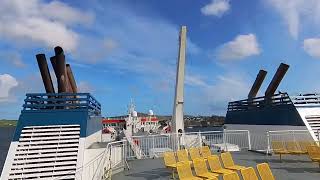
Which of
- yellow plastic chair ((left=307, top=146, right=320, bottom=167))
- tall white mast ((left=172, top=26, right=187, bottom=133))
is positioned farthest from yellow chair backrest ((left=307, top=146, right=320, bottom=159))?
tall white mast ((left=172, top=26, right=187, bottom=133))

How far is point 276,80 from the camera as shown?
24.5m

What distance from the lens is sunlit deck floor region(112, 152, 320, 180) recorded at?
451 inches

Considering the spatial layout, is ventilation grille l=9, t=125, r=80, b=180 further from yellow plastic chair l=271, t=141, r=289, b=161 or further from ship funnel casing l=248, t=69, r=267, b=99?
ship funnel casing l=248, t=69, r=267, b=99

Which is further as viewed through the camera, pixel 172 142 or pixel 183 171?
pixel 172 142

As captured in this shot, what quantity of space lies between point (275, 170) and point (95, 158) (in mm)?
6430

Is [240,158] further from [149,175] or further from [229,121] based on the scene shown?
[229,121]

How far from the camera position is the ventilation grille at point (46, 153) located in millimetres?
11523

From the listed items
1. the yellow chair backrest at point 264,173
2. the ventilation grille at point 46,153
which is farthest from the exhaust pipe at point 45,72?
the yellow chair backrest at point 264,173

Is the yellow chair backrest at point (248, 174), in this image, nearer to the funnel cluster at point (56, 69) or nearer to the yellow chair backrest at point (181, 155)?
the yellow chair backrest at point (181, 155)

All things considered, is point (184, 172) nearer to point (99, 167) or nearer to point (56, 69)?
point (99, 167)

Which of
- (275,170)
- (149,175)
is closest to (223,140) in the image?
(275,170)

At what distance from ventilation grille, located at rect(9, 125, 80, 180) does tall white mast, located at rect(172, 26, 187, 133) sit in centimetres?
741

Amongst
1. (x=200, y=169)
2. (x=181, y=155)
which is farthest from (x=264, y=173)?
(x=181, y=155)

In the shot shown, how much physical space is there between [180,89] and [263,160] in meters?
6.47
